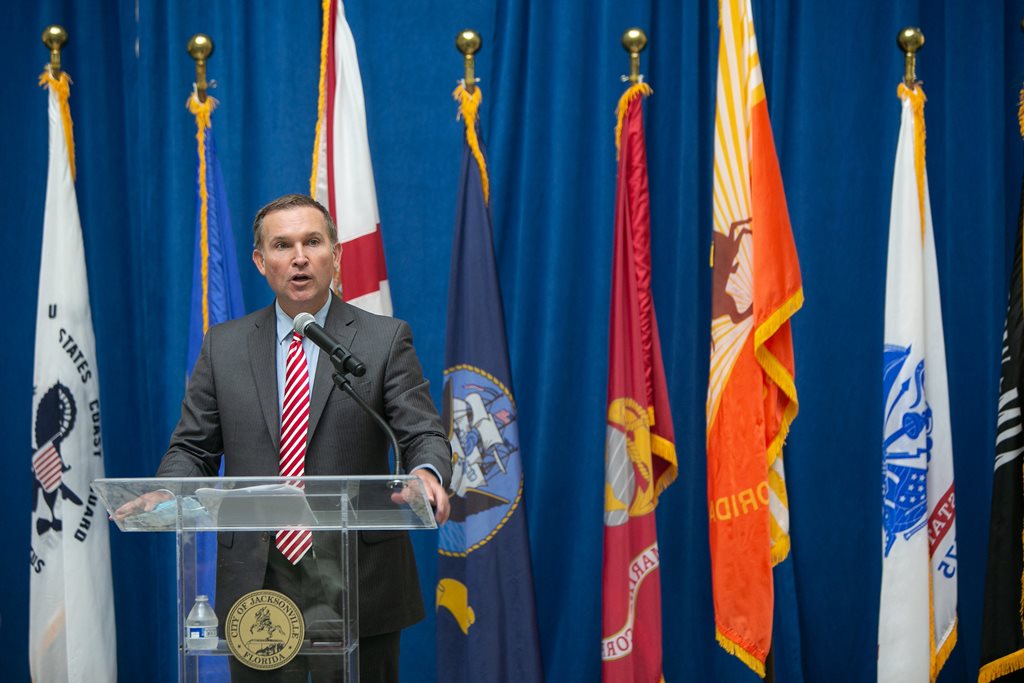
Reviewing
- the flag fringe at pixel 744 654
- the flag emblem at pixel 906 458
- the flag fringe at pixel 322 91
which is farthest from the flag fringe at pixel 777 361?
the flag fringe at pixel 322 91

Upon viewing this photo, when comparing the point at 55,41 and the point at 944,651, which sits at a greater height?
the point at 55,41

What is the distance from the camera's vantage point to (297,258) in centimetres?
262

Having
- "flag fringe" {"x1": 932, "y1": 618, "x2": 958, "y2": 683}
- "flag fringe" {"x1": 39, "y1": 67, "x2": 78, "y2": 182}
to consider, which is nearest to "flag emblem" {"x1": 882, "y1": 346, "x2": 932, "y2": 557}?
"flag fringe" {"x1": 932, "y1": 618, "x2": 958, "y2": 683}

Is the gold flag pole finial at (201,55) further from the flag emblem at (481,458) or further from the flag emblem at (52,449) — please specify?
the flag emblem at (481,458)

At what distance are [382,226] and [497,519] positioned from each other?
4.11ft

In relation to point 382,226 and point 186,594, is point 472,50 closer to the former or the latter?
point 382,226

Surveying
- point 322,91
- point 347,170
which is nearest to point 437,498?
point 347,170

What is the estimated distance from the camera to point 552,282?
4.18m

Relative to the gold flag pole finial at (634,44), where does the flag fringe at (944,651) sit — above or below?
below

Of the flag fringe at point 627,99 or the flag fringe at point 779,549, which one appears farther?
the flag fringe at point 627,99

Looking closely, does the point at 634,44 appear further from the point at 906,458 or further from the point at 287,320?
the point at 287,320

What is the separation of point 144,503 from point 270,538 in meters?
0.24

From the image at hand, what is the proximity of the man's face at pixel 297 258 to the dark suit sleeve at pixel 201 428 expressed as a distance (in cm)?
23

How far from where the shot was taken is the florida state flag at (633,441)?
3.70m
